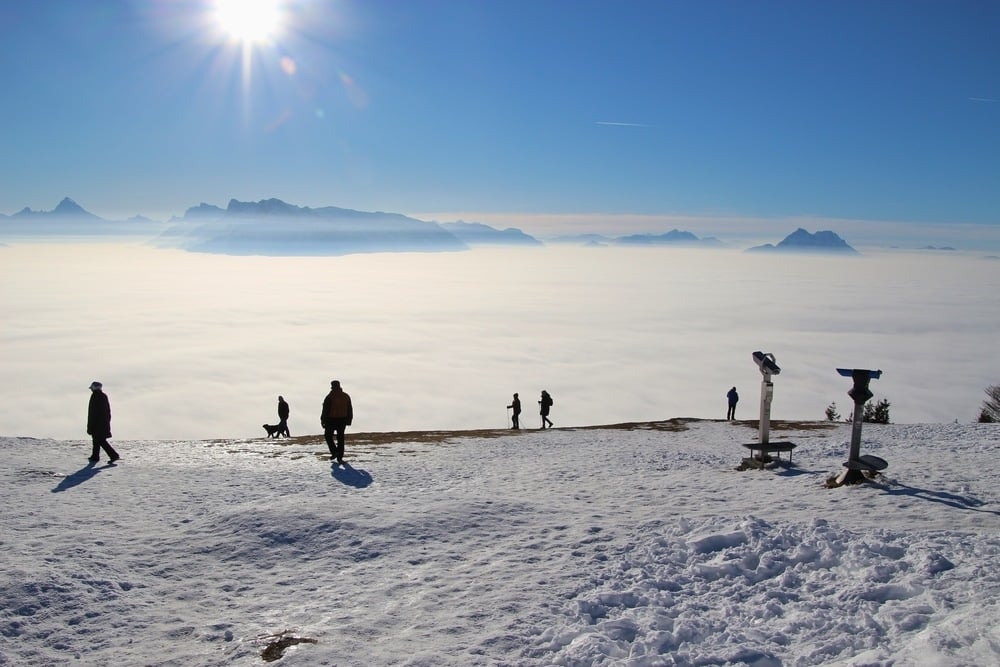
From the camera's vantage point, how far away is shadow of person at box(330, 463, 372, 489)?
14160 millimetres

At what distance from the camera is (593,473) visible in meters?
15.3

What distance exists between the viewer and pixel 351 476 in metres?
14.9

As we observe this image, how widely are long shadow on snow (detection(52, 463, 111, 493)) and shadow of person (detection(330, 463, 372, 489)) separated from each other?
525 cm

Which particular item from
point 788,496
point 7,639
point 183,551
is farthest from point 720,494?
point 7,639

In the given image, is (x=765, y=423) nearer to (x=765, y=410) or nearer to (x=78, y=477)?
(x=765, y=410)

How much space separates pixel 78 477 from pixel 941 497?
17321mm

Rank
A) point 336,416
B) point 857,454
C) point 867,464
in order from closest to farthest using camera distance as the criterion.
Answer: point 867,464 < point 857,454 < point 336,416

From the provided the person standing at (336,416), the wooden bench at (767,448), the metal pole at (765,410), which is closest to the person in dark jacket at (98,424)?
the person standing at (336,416)

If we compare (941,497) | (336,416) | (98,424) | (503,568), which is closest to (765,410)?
(941,497)

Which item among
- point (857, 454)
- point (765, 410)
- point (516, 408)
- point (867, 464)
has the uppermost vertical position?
point (765, 410)

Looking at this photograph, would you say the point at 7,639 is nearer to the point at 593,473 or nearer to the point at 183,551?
the point at 183,551

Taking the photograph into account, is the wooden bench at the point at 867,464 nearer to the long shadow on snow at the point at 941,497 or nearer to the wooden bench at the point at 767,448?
the long shadow on snow at the point at 941,497

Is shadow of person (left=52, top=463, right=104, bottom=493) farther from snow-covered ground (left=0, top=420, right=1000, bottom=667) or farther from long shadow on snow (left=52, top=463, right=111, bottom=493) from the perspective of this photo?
snow-covered ground (left=0, top=420, right=1000, bottom=667)

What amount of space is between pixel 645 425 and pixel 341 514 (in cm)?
2104
